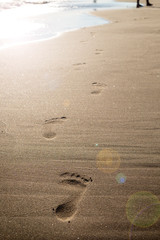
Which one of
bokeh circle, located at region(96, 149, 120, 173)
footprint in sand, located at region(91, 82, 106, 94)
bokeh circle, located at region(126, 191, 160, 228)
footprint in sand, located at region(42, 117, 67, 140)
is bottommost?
bokeh circle, located at region(126, 191, 160, 228)

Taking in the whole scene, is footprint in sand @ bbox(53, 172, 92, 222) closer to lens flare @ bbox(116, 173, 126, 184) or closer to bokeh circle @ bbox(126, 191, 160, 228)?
lens flare @ bbox(116, 173, 126, 184)

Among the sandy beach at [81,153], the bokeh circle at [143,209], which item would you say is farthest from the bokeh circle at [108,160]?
the bokeh circle at [143,209]

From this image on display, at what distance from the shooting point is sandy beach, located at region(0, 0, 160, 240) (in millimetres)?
1266

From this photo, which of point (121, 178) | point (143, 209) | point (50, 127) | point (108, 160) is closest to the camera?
point (143, 209)

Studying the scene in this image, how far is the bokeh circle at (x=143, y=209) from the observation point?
4.11ft

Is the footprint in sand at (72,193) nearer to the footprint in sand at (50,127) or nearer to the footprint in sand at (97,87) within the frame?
the footprint in sand at (50,127)

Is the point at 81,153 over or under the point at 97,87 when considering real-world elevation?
under

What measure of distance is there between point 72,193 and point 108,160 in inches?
15.1

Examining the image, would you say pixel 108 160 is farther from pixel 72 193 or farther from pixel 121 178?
pixel 72 193

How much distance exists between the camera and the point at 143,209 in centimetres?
131

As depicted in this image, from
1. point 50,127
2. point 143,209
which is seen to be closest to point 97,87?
point 50,127

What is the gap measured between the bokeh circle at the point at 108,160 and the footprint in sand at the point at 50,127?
48 centimetres

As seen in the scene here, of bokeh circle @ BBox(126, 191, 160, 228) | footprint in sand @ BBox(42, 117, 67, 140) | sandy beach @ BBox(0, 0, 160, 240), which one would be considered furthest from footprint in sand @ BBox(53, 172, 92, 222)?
footprint in sand @ BBox(42, 117, 67, 140)

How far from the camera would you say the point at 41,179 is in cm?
152
